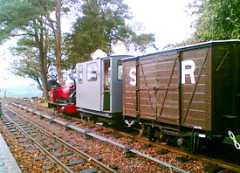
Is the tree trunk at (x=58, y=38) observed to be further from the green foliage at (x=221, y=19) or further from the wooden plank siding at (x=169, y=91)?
the wooden plank siding at (x=169, y=91)

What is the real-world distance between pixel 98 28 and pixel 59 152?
21699 mm

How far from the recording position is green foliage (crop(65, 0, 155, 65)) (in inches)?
1276

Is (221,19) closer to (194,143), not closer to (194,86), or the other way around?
(194,86)

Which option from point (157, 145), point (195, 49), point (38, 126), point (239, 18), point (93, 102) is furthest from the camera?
point (38, 126)

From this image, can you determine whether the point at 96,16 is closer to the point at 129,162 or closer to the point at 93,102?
the point at 93,102

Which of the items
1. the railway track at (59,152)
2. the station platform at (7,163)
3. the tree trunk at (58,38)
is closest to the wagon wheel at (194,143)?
the railway track at (59,152)

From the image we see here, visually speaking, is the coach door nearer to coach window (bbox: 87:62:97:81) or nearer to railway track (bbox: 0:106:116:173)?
coach window (bbox: 87:62:97:81)

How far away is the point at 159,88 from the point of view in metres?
11.2

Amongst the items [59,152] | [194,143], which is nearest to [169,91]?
[194,143]

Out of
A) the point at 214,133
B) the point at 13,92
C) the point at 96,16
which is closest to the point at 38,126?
the point at 214,133

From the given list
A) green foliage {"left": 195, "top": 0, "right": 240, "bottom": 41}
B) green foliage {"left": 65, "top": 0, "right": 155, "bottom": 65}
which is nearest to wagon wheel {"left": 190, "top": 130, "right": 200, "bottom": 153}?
green foliage {"left": 195, "top": 0, "right": 240, "bottom": 41}

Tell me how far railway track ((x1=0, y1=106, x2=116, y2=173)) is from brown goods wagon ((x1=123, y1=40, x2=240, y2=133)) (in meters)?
2.31

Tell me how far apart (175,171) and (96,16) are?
25.7m

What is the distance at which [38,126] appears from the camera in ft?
57.8
